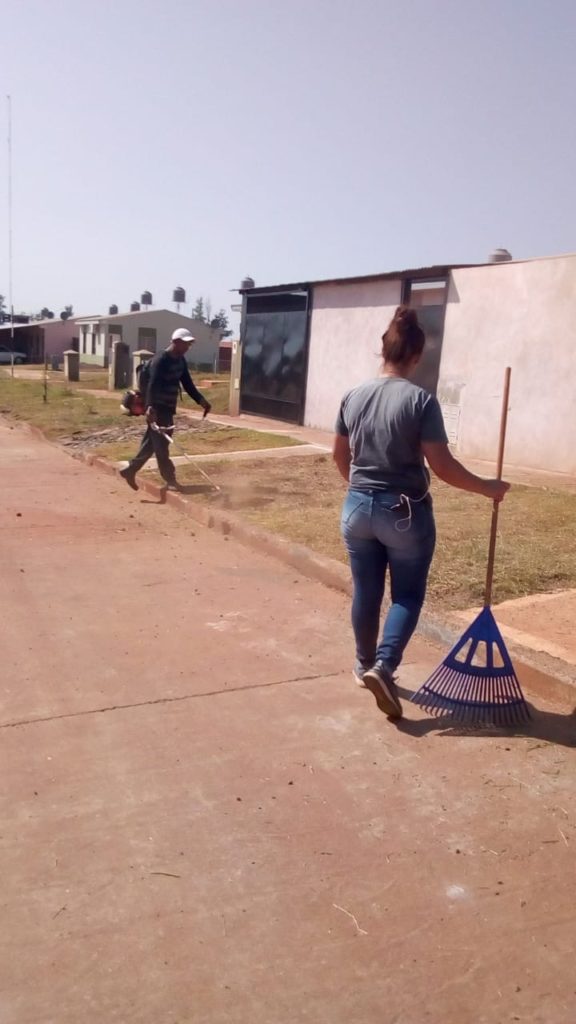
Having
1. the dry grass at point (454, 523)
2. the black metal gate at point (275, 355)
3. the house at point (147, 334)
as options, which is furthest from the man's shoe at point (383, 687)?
the house at point (147, 334)

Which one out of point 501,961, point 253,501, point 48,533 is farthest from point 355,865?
point 253,501

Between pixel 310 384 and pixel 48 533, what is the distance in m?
10.7

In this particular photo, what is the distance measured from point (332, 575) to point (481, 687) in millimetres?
2347

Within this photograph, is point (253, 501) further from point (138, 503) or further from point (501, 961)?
point (501, 961)

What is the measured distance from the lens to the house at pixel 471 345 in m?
11.9

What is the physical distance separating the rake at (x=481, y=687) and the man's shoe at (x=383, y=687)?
33 cm

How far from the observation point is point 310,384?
18094mm

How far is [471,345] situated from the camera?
13.3m

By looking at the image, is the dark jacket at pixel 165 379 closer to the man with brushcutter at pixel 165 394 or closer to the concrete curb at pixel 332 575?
the man with brushcutter at pixel 165 394

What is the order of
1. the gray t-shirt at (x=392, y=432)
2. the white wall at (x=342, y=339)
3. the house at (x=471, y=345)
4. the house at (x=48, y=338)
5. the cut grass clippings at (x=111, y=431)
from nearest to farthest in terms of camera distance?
the gray t-shirt at (x=392, y=432) → the house at (x=471, y=345) → the cut grass clippings at (x=111, y=431) → the white wall at (x=342, y=339) → the house at (x=48, y=338)

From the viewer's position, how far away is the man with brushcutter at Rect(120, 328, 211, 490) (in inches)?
382

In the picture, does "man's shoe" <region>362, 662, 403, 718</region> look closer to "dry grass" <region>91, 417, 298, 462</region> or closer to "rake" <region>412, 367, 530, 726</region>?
"rake" <region>412, 367, 530, 726</region>

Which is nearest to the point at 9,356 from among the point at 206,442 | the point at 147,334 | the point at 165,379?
the point at 147,334

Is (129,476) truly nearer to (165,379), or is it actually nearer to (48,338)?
(165,379)
